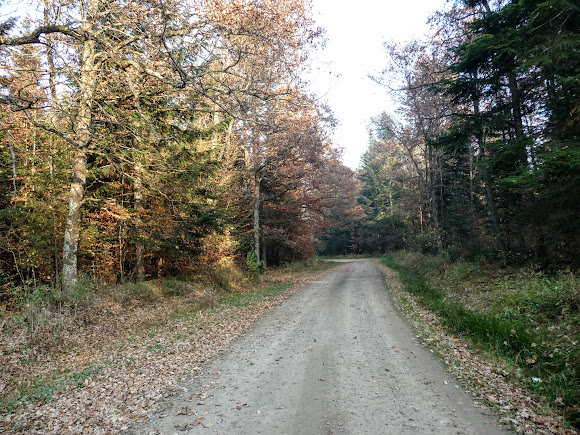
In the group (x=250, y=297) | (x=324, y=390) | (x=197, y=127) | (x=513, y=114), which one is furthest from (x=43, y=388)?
(x=513, y=114)

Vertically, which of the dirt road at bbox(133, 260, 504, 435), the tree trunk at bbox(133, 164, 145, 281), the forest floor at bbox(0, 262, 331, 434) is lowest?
the dirt road at bbox(133, 260, 504, 435)

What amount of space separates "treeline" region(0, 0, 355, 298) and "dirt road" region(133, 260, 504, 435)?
4982 millimetres

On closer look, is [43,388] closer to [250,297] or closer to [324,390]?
[324,390]

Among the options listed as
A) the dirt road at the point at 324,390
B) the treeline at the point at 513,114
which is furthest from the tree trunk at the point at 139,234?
the treeline at the point at 513,114

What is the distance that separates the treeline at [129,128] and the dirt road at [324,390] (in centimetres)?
498

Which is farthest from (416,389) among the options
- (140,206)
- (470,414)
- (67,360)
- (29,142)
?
(29,142)

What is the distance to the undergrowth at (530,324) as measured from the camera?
5.04 meters

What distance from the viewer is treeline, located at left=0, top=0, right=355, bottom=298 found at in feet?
22.8

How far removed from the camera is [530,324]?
712cm

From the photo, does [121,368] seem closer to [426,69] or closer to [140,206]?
[140,206]

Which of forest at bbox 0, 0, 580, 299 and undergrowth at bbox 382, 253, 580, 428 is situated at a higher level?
forest at bbox 0, 0, 580, 299

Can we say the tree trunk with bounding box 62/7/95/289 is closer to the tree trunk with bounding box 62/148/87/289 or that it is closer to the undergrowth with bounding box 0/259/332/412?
the tree trunk with bounding box 62/148/87/289

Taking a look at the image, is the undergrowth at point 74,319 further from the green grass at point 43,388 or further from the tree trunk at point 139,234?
the tree trunk at point 139,234

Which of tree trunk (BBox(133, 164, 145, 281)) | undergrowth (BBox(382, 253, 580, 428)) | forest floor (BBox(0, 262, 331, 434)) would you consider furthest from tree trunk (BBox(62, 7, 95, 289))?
undergrowth (BBox(382, 253, 580, 428))
